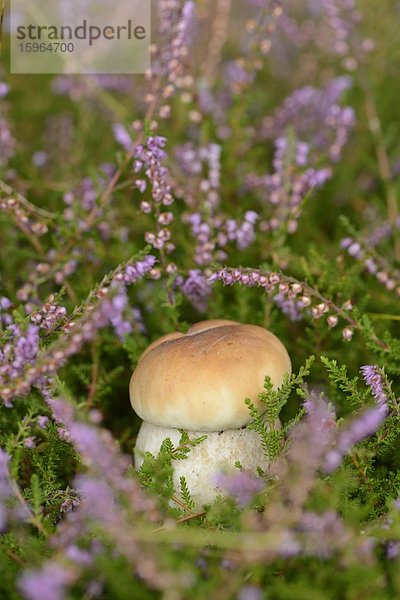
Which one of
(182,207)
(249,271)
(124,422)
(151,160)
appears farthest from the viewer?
(182,207)

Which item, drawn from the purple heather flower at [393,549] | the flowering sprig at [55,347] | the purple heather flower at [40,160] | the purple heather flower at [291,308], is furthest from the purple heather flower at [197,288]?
the purple heather flower at [40,160]

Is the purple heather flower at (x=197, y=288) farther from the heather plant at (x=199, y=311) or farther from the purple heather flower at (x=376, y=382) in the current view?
the purple heather flower at (x=376, y=382)

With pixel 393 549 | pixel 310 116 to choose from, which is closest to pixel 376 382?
pixel 393 549

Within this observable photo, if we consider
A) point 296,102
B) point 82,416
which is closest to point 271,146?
point 296,102

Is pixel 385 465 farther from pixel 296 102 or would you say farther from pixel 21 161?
pixel 21 161

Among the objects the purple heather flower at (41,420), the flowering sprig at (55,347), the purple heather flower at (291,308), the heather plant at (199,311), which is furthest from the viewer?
the purple heather flower at (291,308)

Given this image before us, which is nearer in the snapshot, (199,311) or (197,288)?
(197,288)

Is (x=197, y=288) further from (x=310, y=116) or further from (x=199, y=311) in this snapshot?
(x=310, y=116)
